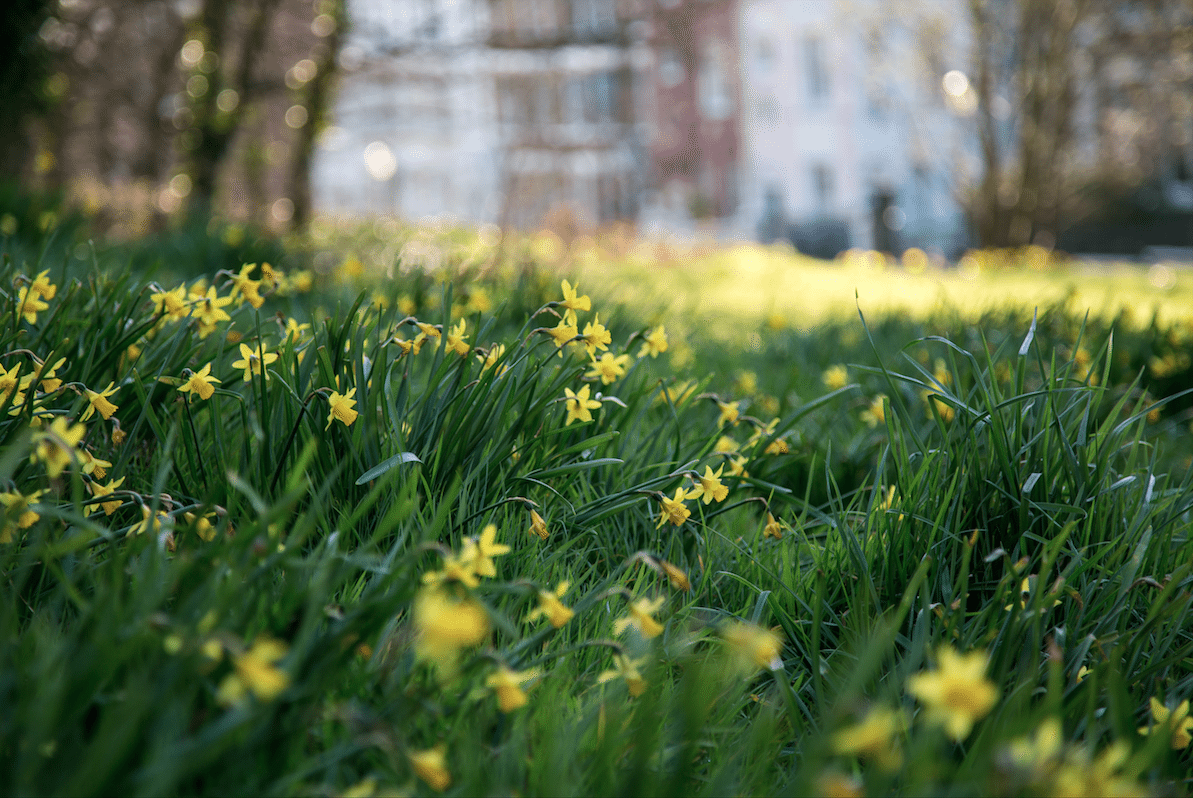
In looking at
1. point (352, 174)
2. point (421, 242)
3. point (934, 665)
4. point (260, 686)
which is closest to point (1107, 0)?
point (421, 242)

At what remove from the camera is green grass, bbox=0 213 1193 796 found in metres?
0.90

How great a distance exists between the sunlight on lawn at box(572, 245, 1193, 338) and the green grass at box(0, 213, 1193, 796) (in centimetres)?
237

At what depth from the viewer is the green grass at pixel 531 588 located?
35.3 inches

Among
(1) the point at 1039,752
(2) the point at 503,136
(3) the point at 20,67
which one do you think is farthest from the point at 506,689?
(2) the point at 503,136

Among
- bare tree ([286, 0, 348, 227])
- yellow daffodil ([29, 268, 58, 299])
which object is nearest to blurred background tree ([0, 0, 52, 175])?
bare tree ([286, 0, 348, 227])

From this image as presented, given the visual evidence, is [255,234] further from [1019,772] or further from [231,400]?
[1019,772]

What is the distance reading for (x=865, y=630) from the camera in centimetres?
131

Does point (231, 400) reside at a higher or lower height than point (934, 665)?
higher

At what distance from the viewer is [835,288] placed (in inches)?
296

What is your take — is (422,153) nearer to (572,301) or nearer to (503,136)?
(503,136)

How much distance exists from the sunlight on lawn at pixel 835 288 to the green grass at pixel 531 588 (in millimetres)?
2369

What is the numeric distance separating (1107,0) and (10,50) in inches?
449

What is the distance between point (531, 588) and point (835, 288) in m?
6.90

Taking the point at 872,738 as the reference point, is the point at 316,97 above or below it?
above
